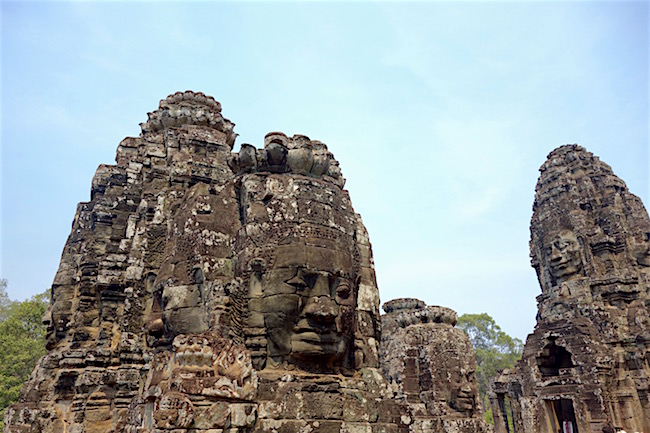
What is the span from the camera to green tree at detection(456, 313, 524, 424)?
1923 inches

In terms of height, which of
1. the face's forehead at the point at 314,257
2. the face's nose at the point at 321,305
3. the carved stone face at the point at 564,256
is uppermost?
the carved stone face at the point at 564,256

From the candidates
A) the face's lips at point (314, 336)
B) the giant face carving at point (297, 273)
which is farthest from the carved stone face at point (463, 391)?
the face's lips at point (314, 336)

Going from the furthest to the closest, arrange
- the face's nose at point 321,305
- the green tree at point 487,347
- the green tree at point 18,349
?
A: the green tree at point 487,347 < the green tree at point 18,349 < the face's nose at point 321,305

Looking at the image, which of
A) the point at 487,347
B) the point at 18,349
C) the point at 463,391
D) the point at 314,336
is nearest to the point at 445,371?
the point at 463,391

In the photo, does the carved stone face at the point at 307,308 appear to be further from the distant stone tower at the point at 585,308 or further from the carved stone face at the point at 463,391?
the distant stone tower at the point at 585,308

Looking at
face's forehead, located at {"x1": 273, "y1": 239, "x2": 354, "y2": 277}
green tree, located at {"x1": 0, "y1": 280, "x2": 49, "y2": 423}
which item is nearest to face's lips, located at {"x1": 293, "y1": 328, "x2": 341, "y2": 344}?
face's forehead, located at {"x1": 273, "y1": 239, "x2": 354, "y2": 277}

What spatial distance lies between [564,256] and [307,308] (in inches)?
643

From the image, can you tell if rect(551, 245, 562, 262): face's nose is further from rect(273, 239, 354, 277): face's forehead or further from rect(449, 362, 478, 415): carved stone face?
rect(273, 239, 354, 277): face's forehead

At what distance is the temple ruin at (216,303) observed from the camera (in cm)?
525

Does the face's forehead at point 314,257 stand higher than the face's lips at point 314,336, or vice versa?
the face's forehead at point 314,257

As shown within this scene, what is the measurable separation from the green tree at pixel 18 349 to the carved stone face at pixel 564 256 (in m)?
23.6

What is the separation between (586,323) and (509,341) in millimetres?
39268

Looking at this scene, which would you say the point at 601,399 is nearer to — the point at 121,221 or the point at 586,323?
the point at 586,323

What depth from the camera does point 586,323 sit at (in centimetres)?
1631
